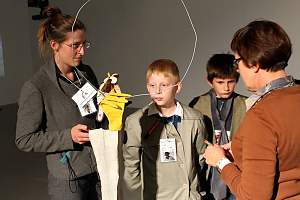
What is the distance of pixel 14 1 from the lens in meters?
6.88

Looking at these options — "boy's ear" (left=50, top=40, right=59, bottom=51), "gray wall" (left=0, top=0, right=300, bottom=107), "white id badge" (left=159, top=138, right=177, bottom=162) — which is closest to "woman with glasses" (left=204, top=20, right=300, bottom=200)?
"white id badge" (left=159, top=138, right=177, bottom=162)

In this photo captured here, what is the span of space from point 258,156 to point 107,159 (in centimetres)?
52

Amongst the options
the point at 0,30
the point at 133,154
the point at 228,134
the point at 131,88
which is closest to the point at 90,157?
the point at 133,154

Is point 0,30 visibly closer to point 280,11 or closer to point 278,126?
point 280,11

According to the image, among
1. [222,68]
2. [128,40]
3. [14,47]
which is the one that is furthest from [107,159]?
[14,47]

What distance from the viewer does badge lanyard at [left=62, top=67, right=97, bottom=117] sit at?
1.66m

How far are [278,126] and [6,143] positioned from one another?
4399mm

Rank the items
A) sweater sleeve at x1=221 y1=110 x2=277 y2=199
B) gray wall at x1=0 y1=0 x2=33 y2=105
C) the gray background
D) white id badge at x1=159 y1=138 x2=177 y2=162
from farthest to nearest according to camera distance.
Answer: gray wall at x1=0 y1=0 x2=33 y2=105 → the gray background → white id badge at x1=159 y1=138 x2=177 y2=162 → sweater sleeve at x1=221 y1=110 x2=277 y2=199

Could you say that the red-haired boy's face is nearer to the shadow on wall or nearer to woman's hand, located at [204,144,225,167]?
woman's hand, located at [204,144,225,167]

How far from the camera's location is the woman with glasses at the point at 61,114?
164 centimetres

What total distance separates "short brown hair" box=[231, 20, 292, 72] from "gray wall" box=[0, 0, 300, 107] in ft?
11.0

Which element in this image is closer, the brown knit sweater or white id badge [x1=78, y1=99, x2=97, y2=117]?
the brown knit sweater

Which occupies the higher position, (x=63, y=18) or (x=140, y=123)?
(x=63, y=18)

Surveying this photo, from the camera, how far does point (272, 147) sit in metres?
1.10
